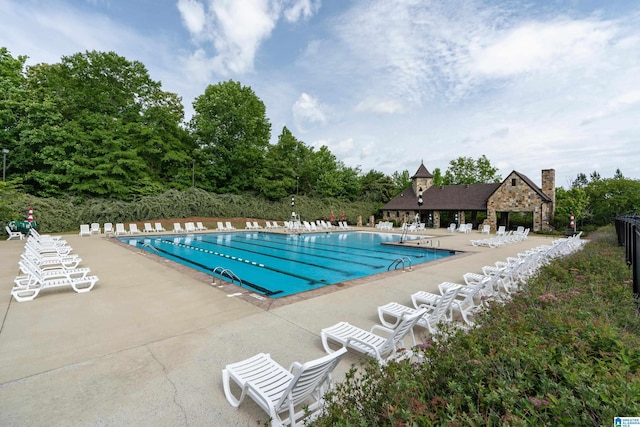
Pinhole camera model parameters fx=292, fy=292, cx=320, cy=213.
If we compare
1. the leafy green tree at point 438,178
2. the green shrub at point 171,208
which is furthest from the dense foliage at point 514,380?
the leafy green tree at point 438,178

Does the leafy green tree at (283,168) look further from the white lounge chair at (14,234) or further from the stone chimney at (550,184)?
the stone chimney at (550,184)

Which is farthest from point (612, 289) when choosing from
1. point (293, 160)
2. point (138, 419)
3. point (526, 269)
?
point (293, 160)

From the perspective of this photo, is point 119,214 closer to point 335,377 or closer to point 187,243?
point 187,243

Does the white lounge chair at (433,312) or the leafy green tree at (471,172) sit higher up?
the leafy green tree at (471,172)

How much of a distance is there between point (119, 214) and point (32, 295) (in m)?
19.8

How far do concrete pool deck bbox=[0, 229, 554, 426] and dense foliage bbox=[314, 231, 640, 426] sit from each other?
1252mm

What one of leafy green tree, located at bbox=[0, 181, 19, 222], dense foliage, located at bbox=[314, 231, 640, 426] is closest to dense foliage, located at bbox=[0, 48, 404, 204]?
leafy green tree, located at bbox=[0, 181, 19, 222]

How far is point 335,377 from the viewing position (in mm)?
3205

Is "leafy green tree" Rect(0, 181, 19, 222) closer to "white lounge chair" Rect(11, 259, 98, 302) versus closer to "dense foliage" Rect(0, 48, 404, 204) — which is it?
"dense foliage" Rect(0, 48, 404, 204)

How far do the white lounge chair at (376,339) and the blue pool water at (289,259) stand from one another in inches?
162

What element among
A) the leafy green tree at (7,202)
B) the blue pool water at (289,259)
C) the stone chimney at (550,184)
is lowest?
the blue pool water at (289,259)

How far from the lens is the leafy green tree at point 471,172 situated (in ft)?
148

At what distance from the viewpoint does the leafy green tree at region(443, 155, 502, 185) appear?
45.2 meters

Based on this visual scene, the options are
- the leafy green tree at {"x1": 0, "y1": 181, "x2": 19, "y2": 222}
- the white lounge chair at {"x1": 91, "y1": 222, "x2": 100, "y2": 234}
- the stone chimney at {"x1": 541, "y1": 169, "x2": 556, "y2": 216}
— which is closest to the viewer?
the leafy green tree at {"x1": 0, "y1": 181, "x2": 19, "y2": 222}
